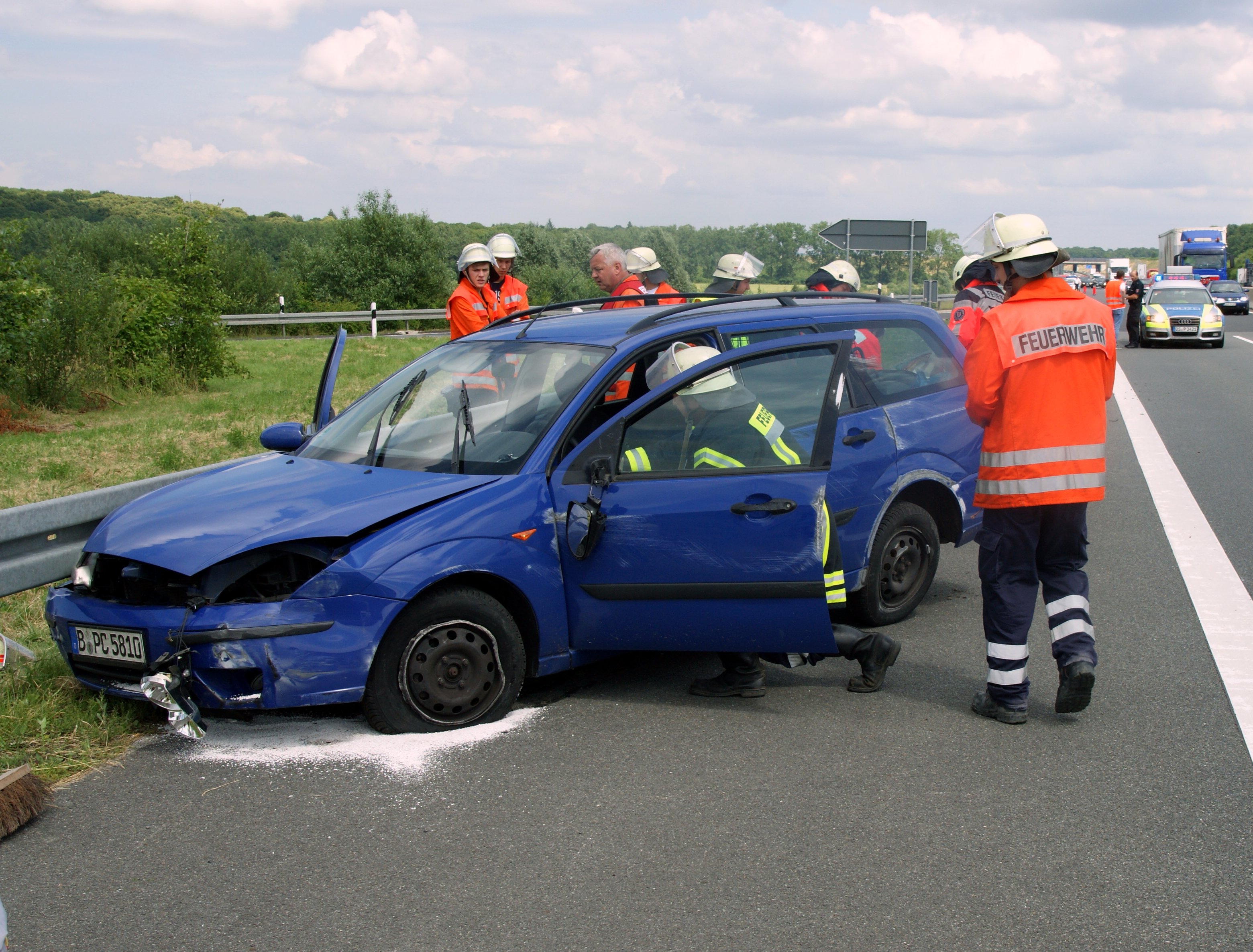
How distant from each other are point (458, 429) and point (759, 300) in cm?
194

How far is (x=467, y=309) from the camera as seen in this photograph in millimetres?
9070

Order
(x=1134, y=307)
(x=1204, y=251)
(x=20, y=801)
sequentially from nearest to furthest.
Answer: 1. (x=20, y=801)
2. (x=1134, y=307)
3. (x=1204, y=251)

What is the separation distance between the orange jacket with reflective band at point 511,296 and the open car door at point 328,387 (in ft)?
12.7

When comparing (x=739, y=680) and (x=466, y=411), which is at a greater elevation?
(x=466, y=411)

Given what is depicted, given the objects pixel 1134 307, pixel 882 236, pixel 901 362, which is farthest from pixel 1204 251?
pixel 901 362

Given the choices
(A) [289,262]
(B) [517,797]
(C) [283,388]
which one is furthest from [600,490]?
(A) [289,262]

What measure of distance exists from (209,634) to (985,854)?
2753 millimetres

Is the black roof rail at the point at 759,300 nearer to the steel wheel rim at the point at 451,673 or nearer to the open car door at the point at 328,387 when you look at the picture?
the open car door at the point at 328,387

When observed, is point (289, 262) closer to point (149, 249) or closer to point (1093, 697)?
point (149, 249)

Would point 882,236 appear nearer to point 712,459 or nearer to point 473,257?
point 473,257

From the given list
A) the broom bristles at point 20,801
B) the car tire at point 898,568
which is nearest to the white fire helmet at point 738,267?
the car tire at point 898,568

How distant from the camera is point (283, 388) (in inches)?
698

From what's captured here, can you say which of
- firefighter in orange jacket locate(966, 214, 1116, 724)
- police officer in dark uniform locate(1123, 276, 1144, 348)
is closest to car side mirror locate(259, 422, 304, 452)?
firefighter in orange jacket locate(966, 214, 1116, 724)

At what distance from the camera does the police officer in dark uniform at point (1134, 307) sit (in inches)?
1135
